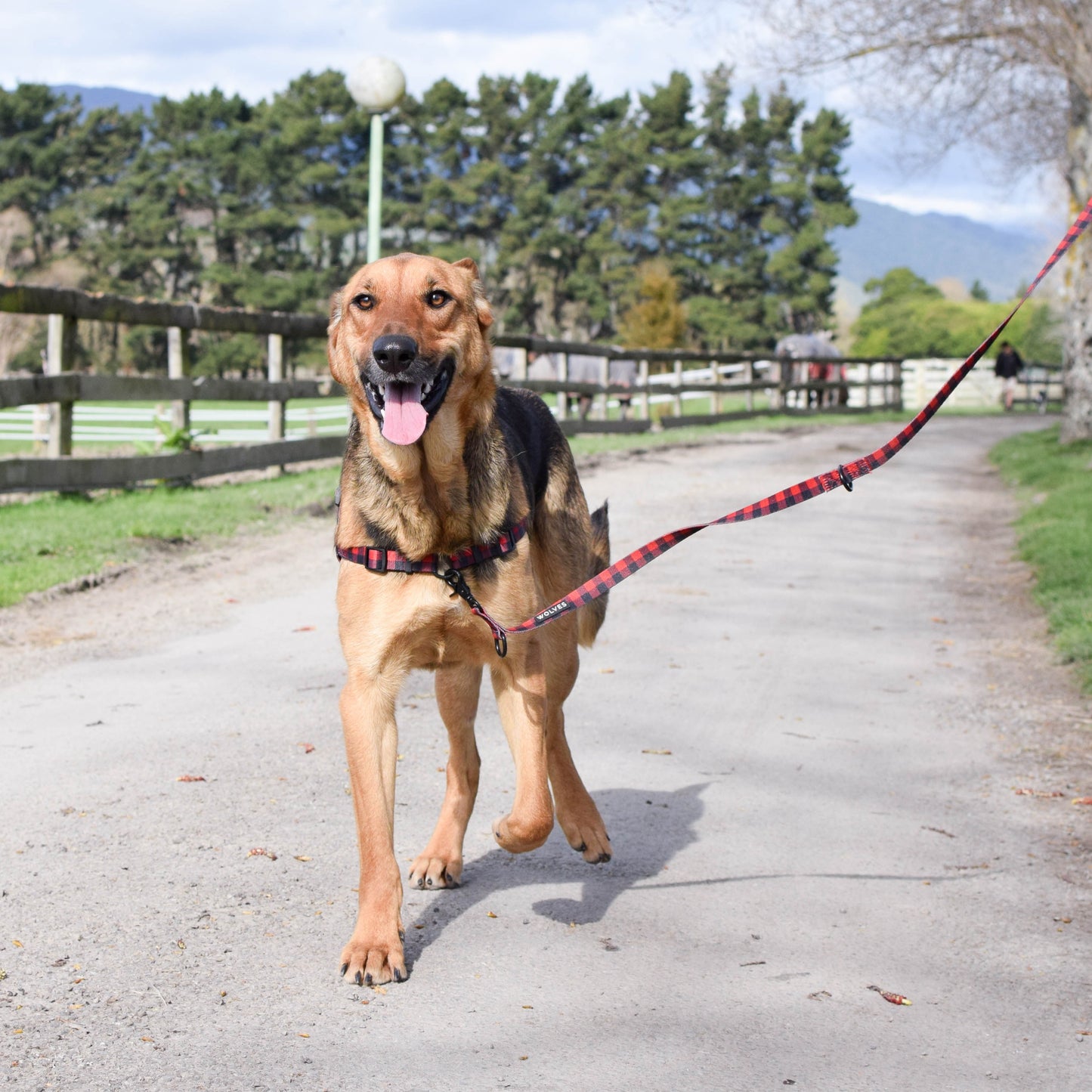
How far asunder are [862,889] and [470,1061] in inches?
59.1

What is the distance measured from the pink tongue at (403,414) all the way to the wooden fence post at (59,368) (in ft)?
25.3

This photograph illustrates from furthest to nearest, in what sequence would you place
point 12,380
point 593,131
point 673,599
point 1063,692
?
point 593,131, point 12,380, point 673,599, point 1063,692

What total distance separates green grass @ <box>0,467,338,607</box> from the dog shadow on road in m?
4.07

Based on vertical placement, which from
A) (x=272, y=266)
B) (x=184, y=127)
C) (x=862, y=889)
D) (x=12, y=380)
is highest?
(x=184, y=127)

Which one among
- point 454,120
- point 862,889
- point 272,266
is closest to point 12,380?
point 862,889

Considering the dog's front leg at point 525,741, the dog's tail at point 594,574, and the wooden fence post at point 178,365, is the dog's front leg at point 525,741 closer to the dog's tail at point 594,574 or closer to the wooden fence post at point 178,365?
the dog's tail at point 594,574

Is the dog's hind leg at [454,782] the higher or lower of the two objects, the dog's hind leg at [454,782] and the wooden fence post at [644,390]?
the lower

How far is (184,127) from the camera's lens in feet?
193

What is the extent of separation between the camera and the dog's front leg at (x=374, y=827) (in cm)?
298

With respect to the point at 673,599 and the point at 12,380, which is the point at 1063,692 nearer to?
the point at 673,599

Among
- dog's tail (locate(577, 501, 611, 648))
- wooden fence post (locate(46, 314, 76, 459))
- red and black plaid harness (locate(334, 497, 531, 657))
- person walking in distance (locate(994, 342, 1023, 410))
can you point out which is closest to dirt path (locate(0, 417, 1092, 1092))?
dog's tail (locate(577, 501, 611, 648))

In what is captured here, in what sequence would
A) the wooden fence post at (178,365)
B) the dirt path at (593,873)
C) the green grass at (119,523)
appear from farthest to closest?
the wooden fence post at (178,365), the green grass at (119,523), the dirt path at (593,873)

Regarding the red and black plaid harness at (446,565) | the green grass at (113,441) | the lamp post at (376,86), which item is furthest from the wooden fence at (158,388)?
the red and black plaid harness at (446,565)

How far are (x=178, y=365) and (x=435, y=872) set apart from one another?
9472 millimetres
